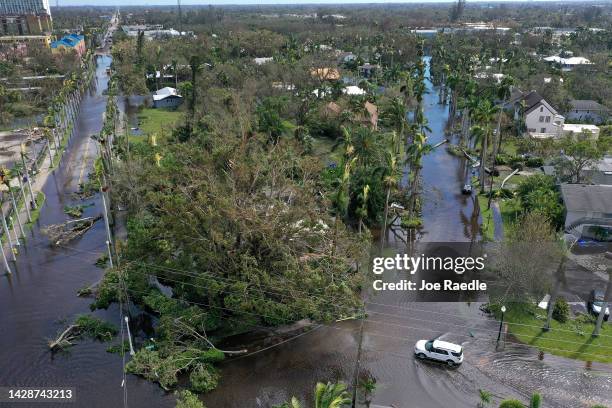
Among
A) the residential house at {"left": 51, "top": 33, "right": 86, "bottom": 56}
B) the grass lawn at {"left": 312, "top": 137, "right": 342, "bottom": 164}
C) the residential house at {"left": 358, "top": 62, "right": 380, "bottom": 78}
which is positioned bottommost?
the grass lawn at {"left": 312, "top": 137, "right": 342, "bottom": 164}

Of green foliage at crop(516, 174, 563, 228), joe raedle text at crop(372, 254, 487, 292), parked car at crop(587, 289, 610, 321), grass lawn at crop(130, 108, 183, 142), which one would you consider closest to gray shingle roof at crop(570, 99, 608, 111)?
green foliage at crop(516, 174, 563, 228)

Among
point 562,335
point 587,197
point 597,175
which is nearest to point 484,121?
point 597,175

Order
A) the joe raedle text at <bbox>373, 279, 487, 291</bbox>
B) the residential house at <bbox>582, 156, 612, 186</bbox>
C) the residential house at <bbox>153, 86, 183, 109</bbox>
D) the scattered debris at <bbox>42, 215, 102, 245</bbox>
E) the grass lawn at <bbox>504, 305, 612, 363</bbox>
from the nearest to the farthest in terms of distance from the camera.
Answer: the grass lawn at <bbox>504, 305, 612, 363</bbox>, the joe raedle text at <bbox>373, 279, 487, 291</bbox>, the scattered debris at <bbox>42, 215, 102, 245</bbox>, the residential house at <bbox>582, 156, 612, 186</bbox>, the residential house at <bbox>153, 86, 183, 109</bbox>

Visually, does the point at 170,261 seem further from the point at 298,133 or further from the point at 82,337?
the point at 298,133

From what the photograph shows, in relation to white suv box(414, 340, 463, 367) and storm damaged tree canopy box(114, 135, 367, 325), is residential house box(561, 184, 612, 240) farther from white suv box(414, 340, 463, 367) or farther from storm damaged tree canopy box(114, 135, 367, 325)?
storm damaged tree canopy box(114, 135, 367, 325)

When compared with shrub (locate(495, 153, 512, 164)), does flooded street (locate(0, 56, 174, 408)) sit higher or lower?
lower

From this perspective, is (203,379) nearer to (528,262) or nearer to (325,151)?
(528,262)

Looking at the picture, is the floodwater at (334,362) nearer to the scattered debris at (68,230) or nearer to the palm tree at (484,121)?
the scattered debris at (68,230)

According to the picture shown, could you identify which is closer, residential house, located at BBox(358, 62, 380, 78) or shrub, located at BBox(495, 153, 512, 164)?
shrub, located at BBox(495, 153, 512, 164)
